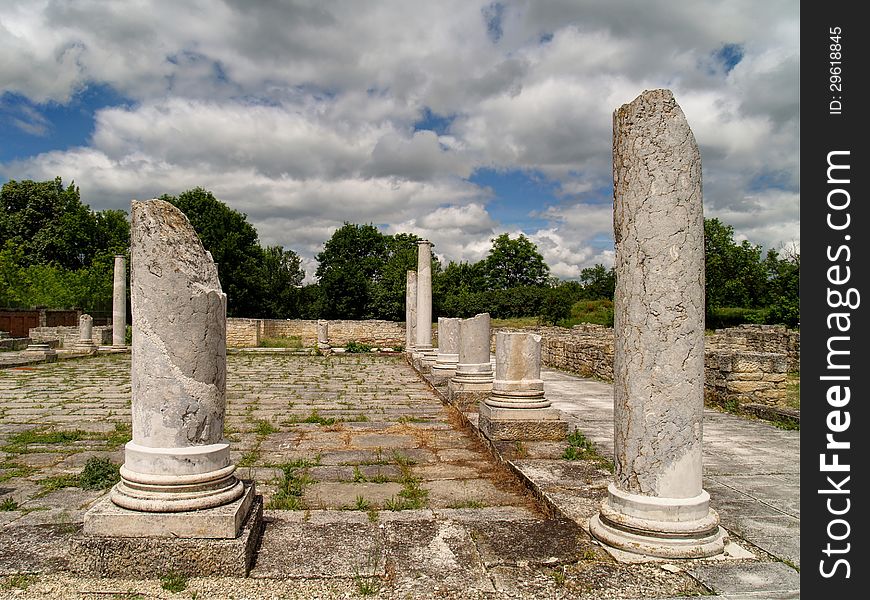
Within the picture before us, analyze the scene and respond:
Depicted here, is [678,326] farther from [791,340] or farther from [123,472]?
[791,340]

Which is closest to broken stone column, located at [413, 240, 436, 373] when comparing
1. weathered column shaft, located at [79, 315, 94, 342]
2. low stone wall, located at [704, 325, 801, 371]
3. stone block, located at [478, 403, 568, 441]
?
low stone wall, located at [704, 325, 801, 371]

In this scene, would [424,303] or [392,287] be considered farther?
[392,287]

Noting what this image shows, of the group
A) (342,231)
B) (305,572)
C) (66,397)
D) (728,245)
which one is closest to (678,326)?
(305,572)

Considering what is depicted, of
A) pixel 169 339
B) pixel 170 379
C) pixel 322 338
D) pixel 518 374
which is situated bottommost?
Answer: pixel 322 338

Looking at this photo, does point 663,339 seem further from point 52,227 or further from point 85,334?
point 52,227

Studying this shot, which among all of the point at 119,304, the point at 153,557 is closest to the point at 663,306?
the point at 153,557

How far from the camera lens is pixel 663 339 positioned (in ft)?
11.8

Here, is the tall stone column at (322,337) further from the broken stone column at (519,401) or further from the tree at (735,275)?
the tree at (735,275)

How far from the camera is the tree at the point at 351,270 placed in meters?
45.6

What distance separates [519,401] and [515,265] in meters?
52.2

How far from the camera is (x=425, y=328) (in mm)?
18500

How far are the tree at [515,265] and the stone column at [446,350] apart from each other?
148 ft

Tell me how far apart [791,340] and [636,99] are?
1699cm

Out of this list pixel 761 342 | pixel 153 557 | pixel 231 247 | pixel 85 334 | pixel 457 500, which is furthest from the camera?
pixel 231 247
